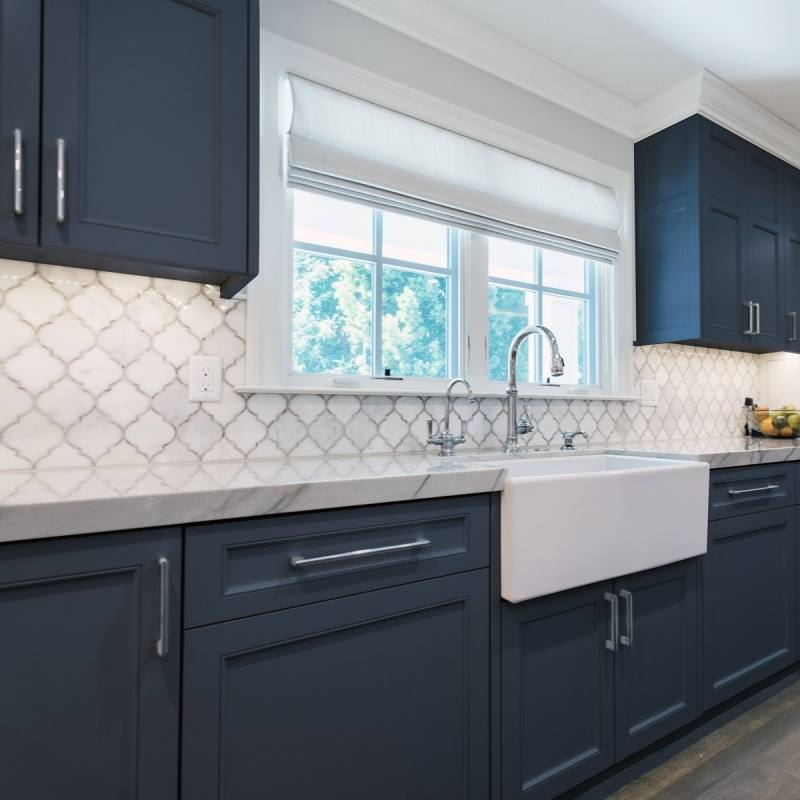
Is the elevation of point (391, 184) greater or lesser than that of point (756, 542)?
greater

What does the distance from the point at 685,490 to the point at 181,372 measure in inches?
61.1

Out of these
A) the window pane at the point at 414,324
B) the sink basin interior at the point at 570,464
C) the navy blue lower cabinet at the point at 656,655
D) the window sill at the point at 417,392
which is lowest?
the navy blue lower cabinet at the point at 656,655

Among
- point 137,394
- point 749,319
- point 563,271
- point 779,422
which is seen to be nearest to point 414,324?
point 563,271

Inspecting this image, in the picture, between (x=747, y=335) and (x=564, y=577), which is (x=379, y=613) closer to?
(x=564, y=577)

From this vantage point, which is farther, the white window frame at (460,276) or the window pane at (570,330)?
the window pane at (570,330)

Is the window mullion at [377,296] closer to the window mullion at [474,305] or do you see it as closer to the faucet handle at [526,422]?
the window mullion at [474,305]

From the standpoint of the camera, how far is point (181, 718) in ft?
3.19

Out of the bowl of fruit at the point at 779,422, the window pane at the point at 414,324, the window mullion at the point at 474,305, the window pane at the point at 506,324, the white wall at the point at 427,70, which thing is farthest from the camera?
the bowl of fruit at the point at 779,422

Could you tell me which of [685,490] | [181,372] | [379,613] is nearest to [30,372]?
[181,372]

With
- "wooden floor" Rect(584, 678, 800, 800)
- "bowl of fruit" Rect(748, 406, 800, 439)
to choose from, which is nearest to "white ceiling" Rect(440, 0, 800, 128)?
"bowl of fruit" Rect(748, 406, 800, 439)

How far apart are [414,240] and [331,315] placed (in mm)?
464

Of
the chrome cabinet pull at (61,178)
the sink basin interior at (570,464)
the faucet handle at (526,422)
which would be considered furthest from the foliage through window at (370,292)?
the chrome cabinet pull at (61,178)

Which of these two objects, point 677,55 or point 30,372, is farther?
point 677,55

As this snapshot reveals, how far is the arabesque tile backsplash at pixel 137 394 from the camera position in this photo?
4.44 feet
